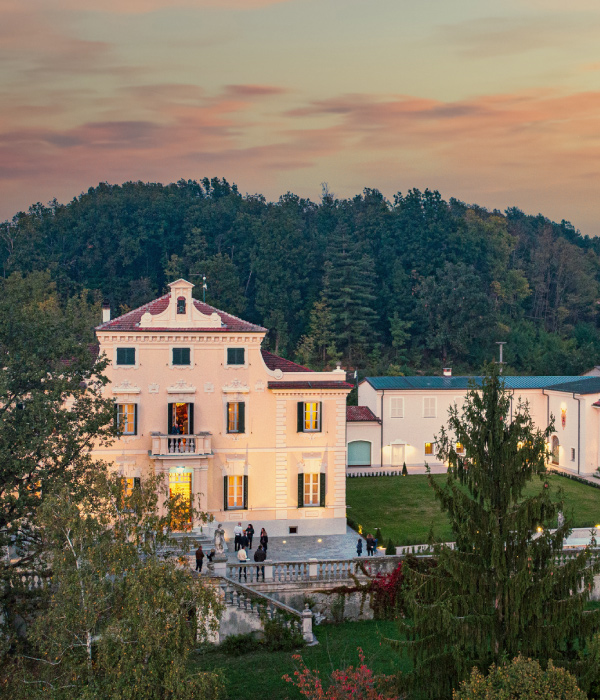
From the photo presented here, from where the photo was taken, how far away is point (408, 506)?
150 ft

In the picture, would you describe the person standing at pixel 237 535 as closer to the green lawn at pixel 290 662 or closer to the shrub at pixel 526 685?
the green lawn at pixel 290 662

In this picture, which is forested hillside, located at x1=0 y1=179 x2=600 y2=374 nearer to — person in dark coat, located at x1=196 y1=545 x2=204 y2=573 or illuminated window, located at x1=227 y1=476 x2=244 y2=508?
illuminated window, located at x1=227 y1=476 x2=244 y2=508

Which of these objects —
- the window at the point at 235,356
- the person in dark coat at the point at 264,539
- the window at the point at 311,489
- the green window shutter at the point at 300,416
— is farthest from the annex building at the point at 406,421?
the person in dark coat at the point at 264,539

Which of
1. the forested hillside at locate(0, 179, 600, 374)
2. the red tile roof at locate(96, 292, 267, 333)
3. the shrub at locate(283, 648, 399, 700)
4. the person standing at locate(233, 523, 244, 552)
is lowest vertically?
the shrub at locate(283, 648, 399, 700)

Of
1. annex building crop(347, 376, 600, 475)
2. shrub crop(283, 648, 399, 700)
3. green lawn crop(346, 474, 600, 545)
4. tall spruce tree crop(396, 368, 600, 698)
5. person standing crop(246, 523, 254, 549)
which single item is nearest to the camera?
tall spruce tree crop(396, 368, 600, 698)

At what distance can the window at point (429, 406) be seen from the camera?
57.8 m

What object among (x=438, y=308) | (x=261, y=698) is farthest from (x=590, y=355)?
(x=261, y=698)

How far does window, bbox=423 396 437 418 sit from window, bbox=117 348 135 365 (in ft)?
82.6

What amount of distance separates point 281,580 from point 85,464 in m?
8.26

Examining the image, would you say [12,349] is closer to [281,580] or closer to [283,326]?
[281,580]

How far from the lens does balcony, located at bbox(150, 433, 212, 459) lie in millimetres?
37781

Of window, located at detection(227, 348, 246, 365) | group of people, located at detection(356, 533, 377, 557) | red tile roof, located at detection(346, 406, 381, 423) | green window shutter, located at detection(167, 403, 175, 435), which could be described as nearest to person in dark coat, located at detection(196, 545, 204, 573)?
group of people, located at detection(356, 533, 377, 557)

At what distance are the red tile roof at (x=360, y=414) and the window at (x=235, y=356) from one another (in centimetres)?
1933

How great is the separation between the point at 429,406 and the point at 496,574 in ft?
123
